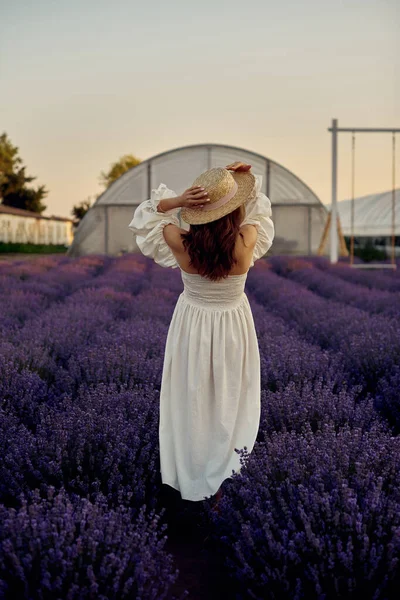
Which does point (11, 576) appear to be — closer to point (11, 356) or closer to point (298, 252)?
point (11, 356)

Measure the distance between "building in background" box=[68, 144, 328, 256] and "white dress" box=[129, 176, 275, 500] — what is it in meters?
17.2

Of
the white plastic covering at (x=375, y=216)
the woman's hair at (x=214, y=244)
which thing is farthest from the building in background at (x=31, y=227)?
the woman's hair at (x=214, y=244)

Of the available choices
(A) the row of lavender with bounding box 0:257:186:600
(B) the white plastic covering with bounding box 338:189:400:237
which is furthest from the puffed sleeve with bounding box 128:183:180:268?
(B) the white plastic covering with bounding box 338:189:400:237

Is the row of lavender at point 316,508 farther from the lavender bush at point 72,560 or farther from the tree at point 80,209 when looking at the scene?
the tree at point 80,209

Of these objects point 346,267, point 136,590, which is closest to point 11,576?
point 136,590

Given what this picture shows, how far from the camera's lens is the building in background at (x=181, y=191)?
19.8 meters

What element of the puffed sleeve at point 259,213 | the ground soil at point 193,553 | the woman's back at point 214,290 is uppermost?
A: the puffed sleeve at point 259,213

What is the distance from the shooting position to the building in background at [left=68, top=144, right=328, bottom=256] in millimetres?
19766

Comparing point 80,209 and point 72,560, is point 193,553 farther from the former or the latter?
point 80,209

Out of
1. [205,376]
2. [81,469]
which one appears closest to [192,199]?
[205,376]

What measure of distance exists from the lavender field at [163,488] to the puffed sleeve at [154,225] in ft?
2.15

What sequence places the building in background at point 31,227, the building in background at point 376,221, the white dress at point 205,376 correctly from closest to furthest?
the white dress at point 205,376 < the building in background at point 376,221 < the building in background at point 31,227

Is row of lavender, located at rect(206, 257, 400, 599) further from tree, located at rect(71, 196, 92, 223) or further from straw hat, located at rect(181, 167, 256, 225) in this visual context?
tree, located at rect(71, 196, 92, 223)

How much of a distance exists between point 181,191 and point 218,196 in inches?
686
